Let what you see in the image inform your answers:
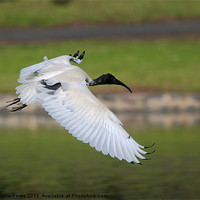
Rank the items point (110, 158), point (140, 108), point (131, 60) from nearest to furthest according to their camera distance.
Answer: point (110, 158)
point (140, 108)
point (131, 60)

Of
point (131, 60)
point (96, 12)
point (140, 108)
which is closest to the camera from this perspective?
point (140, 108)

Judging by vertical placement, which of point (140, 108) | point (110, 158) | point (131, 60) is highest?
point (131, 60)

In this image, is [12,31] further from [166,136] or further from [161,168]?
[161,168]

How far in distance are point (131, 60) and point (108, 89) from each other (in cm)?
228

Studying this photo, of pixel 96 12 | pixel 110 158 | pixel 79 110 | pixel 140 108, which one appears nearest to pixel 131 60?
pixel 140 108

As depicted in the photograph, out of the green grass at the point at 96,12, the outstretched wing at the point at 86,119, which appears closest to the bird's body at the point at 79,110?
the outstretched wing at the point at 86,119

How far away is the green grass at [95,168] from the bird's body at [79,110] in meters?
1.01

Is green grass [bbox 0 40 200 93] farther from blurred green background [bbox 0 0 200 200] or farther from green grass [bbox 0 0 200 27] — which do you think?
green grass [bbox 0 0 200 27]

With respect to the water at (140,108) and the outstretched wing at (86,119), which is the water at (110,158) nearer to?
Answer: the water at (140,108)

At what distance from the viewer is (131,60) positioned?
1919 cm

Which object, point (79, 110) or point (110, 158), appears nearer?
point (79, 110)

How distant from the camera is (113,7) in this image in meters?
25.0

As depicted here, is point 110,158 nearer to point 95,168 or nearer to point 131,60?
point 95,168

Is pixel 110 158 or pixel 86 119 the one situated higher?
pixel 110 158
